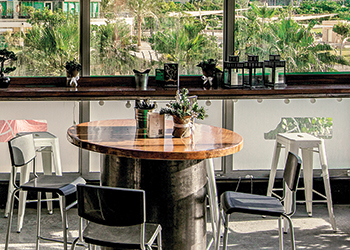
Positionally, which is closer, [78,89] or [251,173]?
[78,89]

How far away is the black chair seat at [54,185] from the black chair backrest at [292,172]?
155cm

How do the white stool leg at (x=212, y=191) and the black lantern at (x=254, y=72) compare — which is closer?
the white stool leg at (x=212, y=191)

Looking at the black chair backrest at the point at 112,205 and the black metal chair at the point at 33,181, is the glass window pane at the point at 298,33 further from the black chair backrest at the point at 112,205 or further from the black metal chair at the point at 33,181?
the black chair backrest at the point at 112,205

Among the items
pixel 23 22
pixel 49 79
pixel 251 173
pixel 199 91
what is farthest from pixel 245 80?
pixel 23 22

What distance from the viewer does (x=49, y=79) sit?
5.06 meters

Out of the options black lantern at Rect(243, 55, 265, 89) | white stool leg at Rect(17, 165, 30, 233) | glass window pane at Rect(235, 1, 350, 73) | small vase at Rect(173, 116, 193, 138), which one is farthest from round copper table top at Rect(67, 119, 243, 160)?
glass window pane at Rect(235, 1, 350, 73)

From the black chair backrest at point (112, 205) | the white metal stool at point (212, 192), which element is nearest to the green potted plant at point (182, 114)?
the white metal stool at point (212, 192)

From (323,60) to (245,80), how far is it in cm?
96

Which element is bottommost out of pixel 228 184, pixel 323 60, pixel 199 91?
pixel 228 184

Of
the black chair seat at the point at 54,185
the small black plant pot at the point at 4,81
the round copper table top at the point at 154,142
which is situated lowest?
the black chair seat at the point at 54,185

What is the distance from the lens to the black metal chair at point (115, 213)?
2.57m

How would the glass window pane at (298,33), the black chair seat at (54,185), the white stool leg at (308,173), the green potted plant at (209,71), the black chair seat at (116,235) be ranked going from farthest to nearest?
the glass window pane at (298,33) < the green potted plant at (209,71) < the white stool leg at (308,173) < the black chair seat at (54,185) < the black chair seat at (116,235)

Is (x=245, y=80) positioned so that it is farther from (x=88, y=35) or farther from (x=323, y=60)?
(x=88, y=35)

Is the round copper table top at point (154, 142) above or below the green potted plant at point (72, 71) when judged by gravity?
below
